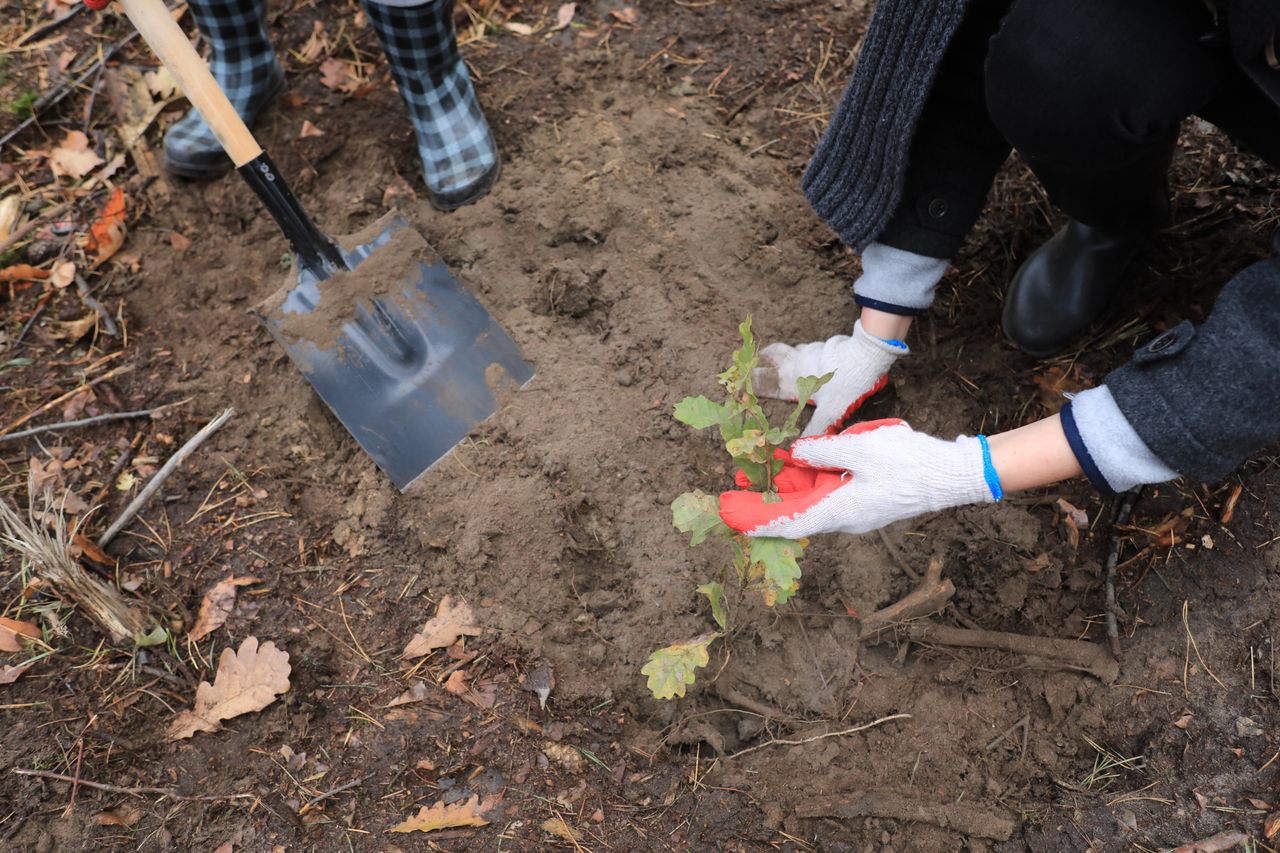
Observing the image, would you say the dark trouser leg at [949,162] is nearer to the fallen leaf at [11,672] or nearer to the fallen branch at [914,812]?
the fallen branch at [914,812]

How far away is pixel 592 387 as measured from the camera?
211cm

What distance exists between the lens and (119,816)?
5.31 feet

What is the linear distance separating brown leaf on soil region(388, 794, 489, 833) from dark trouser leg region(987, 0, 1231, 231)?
1655mm

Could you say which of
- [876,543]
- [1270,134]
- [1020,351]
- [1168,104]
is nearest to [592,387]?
[876,543]

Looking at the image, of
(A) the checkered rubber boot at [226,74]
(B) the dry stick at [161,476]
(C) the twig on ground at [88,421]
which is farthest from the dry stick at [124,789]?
(A) the checkered rubber boot at [226,74]

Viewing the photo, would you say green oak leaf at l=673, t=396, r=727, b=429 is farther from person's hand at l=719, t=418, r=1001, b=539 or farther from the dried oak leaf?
the dried oak leaf

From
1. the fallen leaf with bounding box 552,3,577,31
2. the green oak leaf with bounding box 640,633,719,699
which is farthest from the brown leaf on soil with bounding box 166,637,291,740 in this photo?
the fallen leaf with bounding box 552,3,577,31

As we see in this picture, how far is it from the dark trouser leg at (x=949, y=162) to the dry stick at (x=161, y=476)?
1.69m

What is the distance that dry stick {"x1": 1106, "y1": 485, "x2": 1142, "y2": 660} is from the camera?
5.72ft

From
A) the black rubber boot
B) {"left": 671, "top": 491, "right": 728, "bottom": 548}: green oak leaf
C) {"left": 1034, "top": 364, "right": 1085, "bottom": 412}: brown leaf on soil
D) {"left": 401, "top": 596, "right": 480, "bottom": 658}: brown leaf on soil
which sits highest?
{"left": 671, "top": 491, "right": 728, "bottom": 548}: green oak leaf

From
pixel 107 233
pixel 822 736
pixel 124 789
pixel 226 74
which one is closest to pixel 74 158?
pixel 107 233

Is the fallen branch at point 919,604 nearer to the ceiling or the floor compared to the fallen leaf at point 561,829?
nearer to the floor

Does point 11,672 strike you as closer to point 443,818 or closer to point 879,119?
point 443,818

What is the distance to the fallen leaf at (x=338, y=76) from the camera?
2611mm
